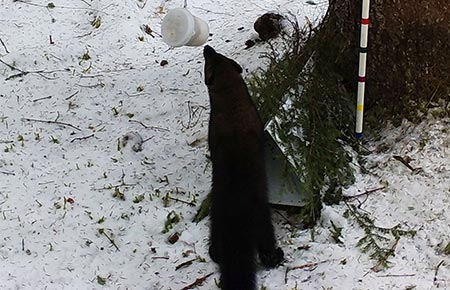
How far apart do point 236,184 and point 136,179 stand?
4.96ft

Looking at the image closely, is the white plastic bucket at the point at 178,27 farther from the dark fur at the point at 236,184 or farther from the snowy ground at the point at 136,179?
the snowy ground at the point at 136,179

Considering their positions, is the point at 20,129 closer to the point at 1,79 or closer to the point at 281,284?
the point at 1,79

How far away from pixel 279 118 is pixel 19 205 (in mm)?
1984

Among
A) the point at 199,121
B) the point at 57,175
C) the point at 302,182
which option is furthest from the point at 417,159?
the point at 57,175

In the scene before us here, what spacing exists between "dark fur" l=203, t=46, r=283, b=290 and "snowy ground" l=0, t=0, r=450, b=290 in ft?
1.34

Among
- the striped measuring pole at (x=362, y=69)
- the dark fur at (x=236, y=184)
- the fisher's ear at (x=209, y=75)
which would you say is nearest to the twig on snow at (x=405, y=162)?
the striped measuring pole at (x=362, y=69)

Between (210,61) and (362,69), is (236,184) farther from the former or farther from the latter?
(362,69)

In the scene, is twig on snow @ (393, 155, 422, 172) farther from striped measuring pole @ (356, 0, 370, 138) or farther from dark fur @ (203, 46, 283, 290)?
dark fur @ (203, 46, 283, 290)

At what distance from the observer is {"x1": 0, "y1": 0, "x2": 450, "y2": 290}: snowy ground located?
407 cm

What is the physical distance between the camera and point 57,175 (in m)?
5.30

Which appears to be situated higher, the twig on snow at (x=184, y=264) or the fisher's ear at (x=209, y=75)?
the fisher's ear at (x=209, y=75)

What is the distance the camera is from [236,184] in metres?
Result: 3.80

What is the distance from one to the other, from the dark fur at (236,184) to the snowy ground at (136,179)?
0.41 m

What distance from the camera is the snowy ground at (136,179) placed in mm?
4074
